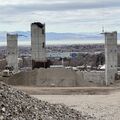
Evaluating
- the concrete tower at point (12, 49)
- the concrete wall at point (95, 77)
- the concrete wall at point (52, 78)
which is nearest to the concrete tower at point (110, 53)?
the concrete wall at point (95, 77)

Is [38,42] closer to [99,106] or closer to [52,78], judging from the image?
[52,78]

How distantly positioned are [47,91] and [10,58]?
814 inches

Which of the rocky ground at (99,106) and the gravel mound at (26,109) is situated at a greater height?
the gravel mound at (26,109)

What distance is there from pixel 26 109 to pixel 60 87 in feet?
71.6

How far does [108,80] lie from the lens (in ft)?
138

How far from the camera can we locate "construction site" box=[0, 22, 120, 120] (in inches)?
533

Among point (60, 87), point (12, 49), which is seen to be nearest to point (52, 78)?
point (60, 87)

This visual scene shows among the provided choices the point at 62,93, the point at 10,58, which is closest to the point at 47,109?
the point at 62,93

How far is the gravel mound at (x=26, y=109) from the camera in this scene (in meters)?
11.6

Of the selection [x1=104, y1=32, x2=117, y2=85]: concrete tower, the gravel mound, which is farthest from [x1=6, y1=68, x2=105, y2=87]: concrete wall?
the gravel mound

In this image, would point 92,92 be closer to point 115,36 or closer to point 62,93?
point 62,93

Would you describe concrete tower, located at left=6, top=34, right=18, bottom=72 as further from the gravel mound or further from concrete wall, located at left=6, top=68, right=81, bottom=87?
the gravel mound

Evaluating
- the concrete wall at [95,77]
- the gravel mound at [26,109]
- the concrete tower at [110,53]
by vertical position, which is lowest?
the concrete wall at [95,77]

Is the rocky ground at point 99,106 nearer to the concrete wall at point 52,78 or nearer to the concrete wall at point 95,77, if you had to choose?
the concrete wall at point 52,78
